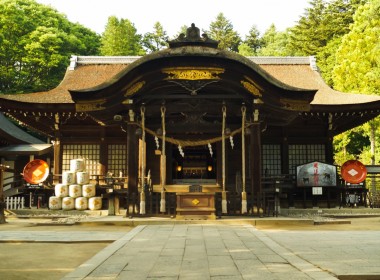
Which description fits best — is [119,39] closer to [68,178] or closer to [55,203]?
[68,178]

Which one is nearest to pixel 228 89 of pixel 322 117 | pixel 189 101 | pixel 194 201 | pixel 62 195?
pixel 189 101

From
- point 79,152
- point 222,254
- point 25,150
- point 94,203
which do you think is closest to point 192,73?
point 94,203

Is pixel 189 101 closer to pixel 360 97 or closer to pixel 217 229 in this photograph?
pixel 217 229

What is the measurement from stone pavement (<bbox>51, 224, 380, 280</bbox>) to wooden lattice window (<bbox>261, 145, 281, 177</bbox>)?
28.0 ft

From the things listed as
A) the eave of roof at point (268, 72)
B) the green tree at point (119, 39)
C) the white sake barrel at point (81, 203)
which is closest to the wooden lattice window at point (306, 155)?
the eave of roof at point (268, 72)

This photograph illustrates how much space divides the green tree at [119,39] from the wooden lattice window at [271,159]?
103ft

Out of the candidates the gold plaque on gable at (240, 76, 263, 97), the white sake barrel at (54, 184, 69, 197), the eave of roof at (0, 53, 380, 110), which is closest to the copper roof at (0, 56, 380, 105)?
the eave of roof at (0, 53, 380, 110)

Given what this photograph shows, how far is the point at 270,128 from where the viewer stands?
56.7 ft

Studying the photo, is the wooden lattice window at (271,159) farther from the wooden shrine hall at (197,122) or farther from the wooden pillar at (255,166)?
the wooden pillar at (255,166)

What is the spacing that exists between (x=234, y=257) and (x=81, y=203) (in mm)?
9694

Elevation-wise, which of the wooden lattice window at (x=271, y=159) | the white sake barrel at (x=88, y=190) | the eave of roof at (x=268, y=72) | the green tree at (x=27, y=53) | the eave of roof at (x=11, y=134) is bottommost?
the white sake barrel at (x=88, y=190)

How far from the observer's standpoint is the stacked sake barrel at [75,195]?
47.3 feet

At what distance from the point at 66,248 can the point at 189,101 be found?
6732 millimetres

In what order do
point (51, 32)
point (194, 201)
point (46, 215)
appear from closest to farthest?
1. point (194, 201)
2. point (46, 215)
3. point (51, 32)
